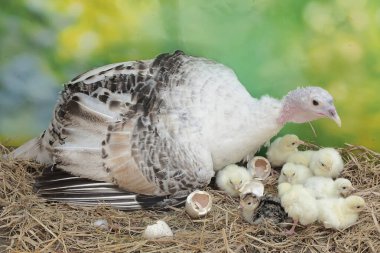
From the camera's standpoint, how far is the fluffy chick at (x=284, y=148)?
3.69m

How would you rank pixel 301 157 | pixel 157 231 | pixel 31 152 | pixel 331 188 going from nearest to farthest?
pixel 157 231 < pixel 331 188 < pixel 301 157 < pixel 31 152

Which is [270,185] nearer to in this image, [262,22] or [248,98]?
[248,98]

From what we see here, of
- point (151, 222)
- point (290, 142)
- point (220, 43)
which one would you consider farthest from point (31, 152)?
point (290, 142)

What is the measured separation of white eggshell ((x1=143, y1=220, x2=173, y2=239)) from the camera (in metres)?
3.07

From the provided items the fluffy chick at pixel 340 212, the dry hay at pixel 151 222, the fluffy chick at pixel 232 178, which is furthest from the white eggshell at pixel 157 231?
the fluffy chick at pixel 340 212

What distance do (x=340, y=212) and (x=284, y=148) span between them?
0.64 metres

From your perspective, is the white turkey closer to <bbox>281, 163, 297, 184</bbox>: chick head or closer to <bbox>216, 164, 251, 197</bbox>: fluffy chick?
<bbox>216, 164, 251, 197</bbox>: fluffy chick

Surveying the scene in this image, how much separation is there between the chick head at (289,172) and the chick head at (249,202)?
0.37 metres

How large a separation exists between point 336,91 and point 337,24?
371mm

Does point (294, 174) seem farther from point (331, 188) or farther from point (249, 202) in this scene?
point (249, 202)

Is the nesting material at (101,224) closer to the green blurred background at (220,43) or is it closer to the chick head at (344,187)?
the green blurred background at (220,43)

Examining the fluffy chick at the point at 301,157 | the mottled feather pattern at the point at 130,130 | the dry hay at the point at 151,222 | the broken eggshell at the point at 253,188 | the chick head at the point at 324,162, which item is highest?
the mottled feather pattern at the point at 130,130

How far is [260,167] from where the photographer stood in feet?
12.1

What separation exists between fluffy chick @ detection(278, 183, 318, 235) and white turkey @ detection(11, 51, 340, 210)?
0.41m
